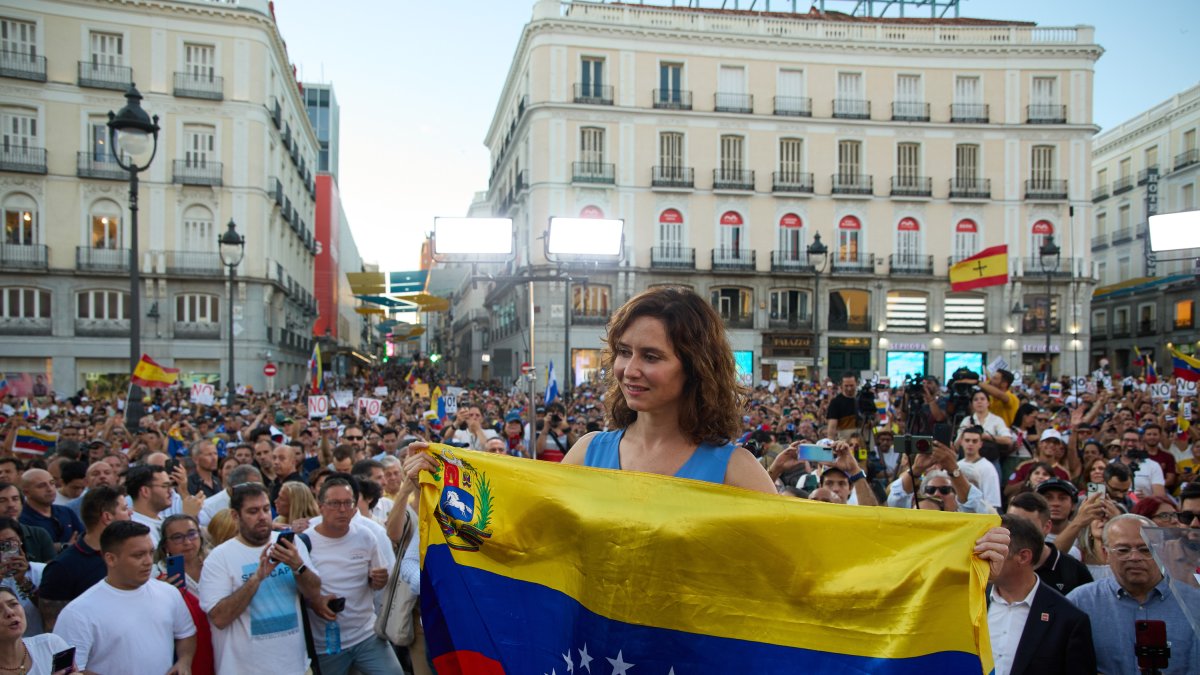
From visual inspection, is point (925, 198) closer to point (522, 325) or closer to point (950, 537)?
point (522, 325)

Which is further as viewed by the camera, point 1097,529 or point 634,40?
point 634,40

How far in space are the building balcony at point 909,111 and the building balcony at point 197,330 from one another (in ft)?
115

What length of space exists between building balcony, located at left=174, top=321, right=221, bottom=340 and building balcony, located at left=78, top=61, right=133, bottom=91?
1089cm

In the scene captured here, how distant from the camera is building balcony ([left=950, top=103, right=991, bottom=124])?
42062mm

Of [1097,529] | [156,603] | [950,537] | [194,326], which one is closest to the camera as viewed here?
[950,537]

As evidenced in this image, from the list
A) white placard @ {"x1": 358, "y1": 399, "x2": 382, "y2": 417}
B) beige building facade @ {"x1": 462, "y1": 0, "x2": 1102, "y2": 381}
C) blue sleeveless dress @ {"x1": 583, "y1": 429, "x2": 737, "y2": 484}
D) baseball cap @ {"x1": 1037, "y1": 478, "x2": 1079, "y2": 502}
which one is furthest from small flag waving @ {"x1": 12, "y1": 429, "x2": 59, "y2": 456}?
beige building facade @ {"x1": 462, "y1": 0, "x2": 1102, "y2": 381}

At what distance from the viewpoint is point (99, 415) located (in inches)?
748

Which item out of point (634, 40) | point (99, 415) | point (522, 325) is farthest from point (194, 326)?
point (634, 40)

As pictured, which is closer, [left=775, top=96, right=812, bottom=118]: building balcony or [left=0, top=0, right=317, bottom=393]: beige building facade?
[left=0, top=0, right=317, bottom=393]: beige building facade

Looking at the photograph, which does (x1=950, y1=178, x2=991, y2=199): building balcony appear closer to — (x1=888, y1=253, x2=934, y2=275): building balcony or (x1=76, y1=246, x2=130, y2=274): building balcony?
(x1=888, y1=253, x2=934, y2=275): building balcony

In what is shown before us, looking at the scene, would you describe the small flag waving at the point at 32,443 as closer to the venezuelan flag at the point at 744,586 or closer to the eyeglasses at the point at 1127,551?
Result: the venezuelan flag at the point at 744,586

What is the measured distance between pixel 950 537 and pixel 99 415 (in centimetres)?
2097

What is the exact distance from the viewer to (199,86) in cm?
3762

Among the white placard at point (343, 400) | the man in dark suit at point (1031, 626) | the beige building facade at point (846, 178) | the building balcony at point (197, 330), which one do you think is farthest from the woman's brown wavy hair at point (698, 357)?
the building balcony at point (197, 330)
